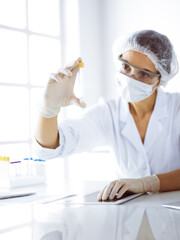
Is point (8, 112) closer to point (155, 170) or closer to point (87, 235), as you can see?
point (155, 170)

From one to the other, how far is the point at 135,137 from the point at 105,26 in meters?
1.73

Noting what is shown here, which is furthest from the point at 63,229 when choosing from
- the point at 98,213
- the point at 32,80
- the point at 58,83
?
the point at 32,80

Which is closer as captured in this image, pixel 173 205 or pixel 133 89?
pixel 173 205

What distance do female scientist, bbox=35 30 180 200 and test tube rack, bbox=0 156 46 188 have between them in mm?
163

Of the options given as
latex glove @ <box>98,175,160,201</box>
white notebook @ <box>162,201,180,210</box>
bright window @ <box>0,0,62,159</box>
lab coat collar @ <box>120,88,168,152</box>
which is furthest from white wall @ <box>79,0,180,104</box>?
white notebook @ <box>162,201,180,210</box>

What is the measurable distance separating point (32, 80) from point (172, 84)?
3.86 ft

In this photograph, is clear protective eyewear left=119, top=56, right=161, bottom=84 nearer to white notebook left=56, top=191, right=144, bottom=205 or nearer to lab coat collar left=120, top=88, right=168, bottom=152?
lab coat collar left=120, top=88, right=168, bottom=152

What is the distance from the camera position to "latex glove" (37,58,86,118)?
143cm

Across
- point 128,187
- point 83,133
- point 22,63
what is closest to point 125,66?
point 83,133

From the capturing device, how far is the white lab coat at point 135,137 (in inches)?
71.2

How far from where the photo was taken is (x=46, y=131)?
1517 millimetres

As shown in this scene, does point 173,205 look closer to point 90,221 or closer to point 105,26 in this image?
point 90,221

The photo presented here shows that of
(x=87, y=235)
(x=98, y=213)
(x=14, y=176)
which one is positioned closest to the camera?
(x=87, y=235)

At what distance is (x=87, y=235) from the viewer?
30.3 inches
